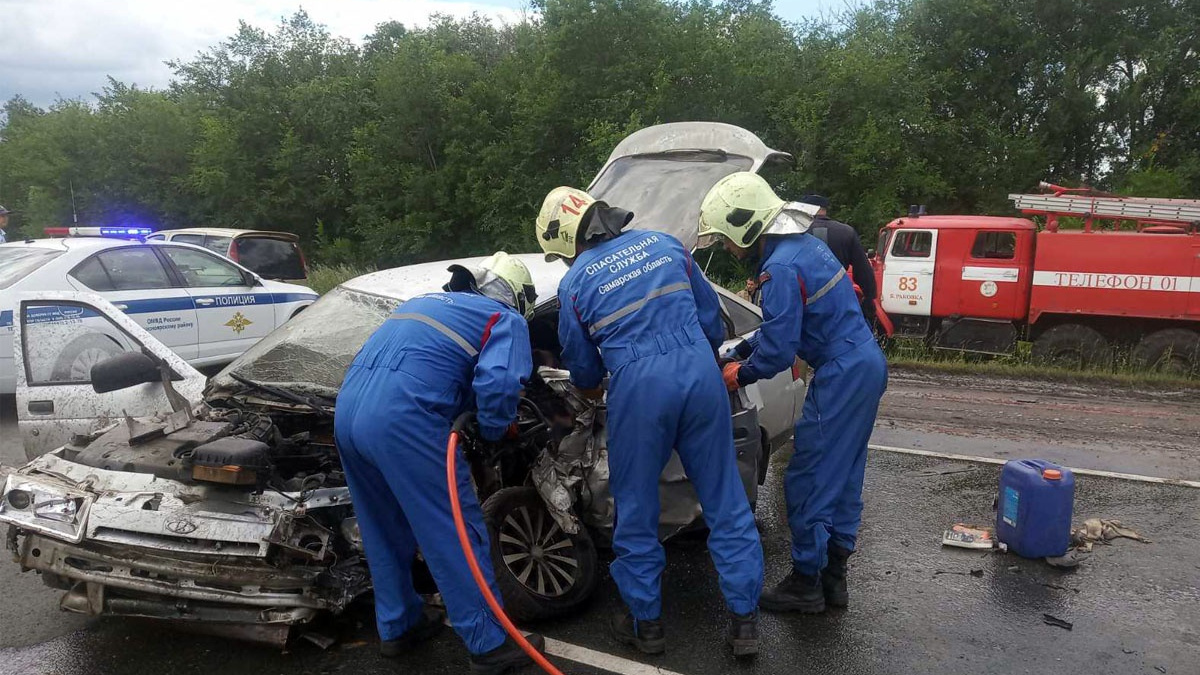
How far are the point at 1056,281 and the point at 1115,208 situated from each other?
3.73 feet

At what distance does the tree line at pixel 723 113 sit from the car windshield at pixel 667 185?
1092 centimetres

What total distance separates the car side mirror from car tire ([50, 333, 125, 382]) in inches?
8.8

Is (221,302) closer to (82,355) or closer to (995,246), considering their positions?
(82,355)

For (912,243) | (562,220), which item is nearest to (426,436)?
(562,220)

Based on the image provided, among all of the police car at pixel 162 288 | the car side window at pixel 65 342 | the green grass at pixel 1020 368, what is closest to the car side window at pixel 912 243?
the green grass at pixel 1020 368

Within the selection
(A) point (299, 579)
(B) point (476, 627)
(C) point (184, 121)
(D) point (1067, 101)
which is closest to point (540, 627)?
(B) point (476, 627)

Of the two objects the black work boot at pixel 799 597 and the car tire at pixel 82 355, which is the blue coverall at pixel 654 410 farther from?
the car tire at pixel 82 355

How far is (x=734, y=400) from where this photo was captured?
150 inches

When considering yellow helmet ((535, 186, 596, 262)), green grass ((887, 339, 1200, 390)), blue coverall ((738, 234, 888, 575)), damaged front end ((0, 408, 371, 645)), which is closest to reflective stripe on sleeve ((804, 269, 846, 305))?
blue coverall ((738, 234, 888, 575))

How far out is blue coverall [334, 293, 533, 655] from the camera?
295cm

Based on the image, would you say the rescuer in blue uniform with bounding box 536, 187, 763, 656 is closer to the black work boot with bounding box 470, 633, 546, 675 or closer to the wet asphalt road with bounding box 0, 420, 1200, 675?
the wet asphalt road with bounding box 0, 420, 1200, 675

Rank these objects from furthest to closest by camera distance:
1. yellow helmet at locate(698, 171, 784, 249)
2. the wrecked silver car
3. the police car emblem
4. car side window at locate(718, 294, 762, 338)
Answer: the police car emblem < car side window at locate(718, 294, 762, 338) < yellow helmet at locate(698, 171, 784, 249) < the wrecked silver car

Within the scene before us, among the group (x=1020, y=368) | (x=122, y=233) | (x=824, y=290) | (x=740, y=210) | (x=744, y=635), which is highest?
(x=740, y=210)

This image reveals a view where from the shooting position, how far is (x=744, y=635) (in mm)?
3250
